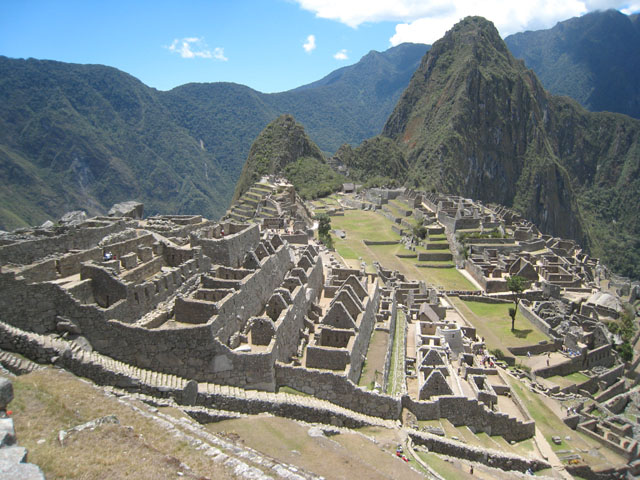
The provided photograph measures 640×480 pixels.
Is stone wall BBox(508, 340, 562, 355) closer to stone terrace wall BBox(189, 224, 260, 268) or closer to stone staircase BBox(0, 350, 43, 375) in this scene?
stone terrace wall BBox(189, 224, 260, 268)

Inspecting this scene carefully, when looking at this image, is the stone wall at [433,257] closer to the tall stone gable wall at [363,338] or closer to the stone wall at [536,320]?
the stone wall at [536,320]

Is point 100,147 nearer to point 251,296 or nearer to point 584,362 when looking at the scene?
point 251,296

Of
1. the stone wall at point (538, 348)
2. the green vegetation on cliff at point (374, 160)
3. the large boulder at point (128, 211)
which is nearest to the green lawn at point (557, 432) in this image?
the stone wall at point (538, 348)

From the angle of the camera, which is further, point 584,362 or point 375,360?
point 584,362

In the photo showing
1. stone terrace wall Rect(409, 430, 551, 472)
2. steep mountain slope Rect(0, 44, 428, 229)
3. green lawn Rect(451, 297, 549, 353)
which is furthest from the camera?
steep mountain slope Rect(0, 44, 428, 229)

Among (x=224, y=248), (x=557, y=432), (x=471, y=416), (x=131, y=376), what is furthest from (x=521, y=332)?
(x=131, y=376)

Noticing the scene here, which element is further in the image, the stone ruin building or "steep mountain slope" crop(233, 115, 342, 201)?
"steep mountain slope" crop(233, 115, 342, 201)

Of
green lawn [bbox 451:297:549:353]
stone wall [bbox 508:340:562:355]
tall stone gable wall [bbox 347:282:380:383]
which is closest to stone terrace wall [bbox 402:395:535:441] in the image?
tall stone gable wall [bbox 347:282:380:383]
